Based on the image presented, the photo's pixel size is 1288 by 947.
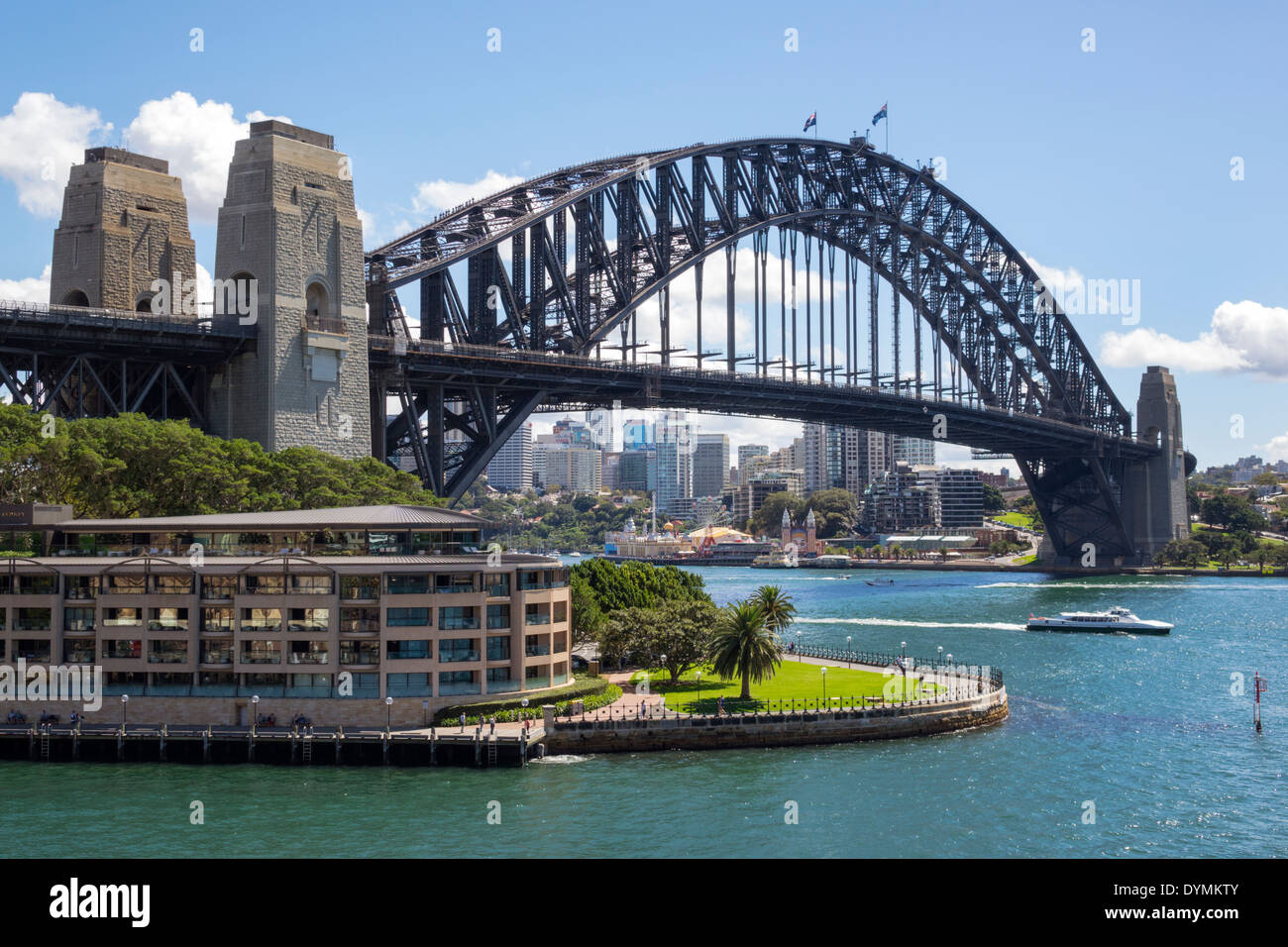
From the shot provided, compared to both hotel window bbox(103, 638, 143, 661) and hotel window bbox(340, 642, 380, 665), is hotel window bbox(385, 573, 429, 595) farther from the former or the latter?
hotel window bbox(103, 638, 143, 661)

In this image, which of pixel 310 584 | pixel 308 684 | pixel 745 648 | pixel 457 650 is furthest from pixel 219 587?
pixel 745 648

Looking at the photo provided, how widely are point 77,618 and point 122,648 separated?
2.34 metres

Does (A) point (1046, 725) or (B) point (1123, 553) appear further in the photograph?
(B) point (1123, 553)

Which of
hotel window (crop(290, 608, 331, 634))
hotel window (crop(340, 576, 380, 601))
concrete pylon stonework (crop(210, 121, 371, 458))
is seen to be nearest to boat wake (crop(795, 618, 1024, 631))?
concrete pylon stonework (crop(210, 121, 371, 458))

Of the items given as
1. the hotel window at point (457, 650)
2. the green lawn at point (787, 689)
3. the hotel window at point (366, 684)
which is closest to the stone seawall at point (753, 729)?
the green lawn at point (787, 689)

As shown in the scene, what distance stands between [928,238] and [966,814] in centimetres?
11329

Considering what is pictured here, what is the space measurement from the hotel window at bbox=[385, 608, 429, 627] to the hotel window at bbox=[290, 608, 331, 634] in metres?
2.31

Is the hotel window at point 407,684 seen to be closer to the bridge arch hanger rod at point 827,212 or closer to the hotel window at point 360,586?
the hotel window at point 360,586

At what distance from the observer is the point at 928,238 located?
474 ft

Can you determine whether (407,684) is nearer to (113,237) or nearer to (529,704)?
(529,704)

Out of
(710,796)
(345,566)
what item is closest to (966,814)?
(710,796)

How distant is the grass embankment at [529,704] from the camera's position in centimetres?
4825

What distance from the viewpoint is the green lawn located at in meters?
52.1
